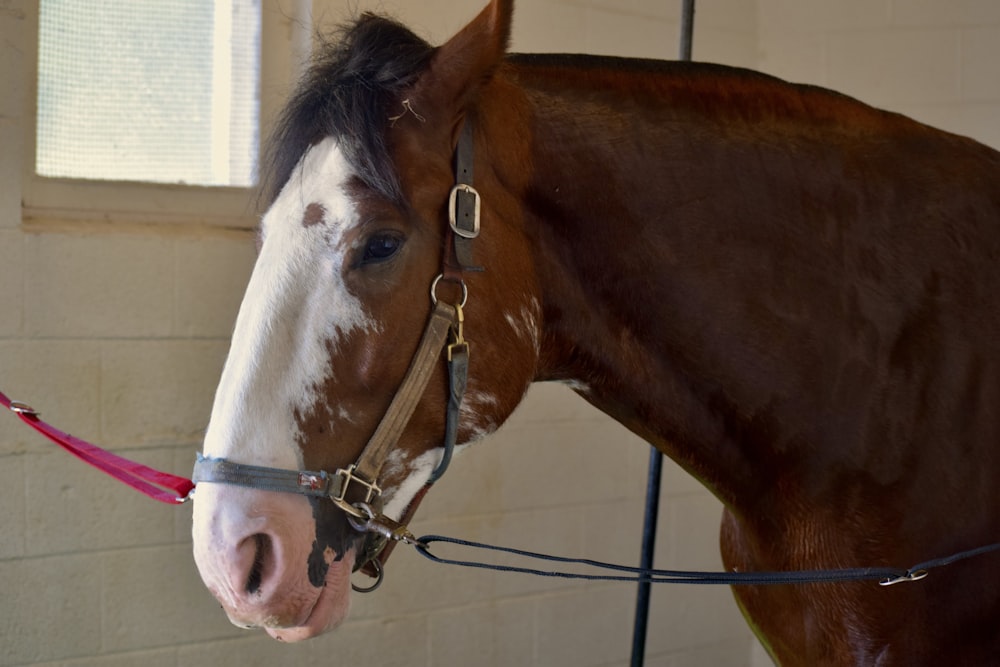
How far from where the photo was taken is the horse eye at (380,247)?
1068mm

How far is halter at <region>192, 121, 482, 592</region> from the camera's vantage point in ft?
3.44

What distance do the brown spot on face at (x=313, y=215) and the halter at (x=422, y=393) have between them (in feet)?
0.50

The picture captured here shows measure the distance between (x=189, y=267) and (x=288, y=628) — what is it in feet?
3.93

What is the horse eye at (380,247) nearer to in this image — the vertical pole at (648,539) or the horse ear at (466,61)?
the horse ear at (466,61)

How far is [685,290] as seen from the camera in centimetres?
119

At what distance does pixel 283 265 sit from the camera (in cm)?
104

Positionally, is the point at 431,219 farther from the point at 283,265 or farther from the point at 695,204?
the point at 695,204

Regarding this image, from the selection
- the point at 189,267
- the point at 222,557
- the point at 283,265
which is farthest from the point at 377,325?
the point at 189,267

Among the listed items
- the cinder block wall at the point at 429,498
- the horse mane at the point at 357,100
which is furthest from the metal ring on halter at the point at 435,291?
the cinder block wall at the point at 429,498

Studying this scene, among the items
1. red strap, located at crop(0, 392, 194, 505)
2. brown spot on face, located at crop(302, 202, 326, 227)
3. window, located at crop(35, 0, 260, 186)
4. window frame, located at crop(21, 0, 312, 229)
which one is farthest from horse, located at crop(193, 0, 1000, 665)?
window, located at crop(35, 0, 260, 186)

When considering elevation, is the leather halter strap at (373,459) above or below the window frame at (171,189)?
below

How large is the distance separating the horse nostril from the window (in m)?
1.31

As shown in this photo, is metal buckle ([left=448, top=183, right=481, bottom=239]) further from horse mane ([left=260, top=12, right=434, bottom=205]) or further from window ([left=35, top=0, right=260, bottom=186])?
window ([left=35, top=0, right=260, bottom=186])

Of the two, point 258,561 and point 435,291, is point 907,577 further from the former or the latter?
point 258,561
